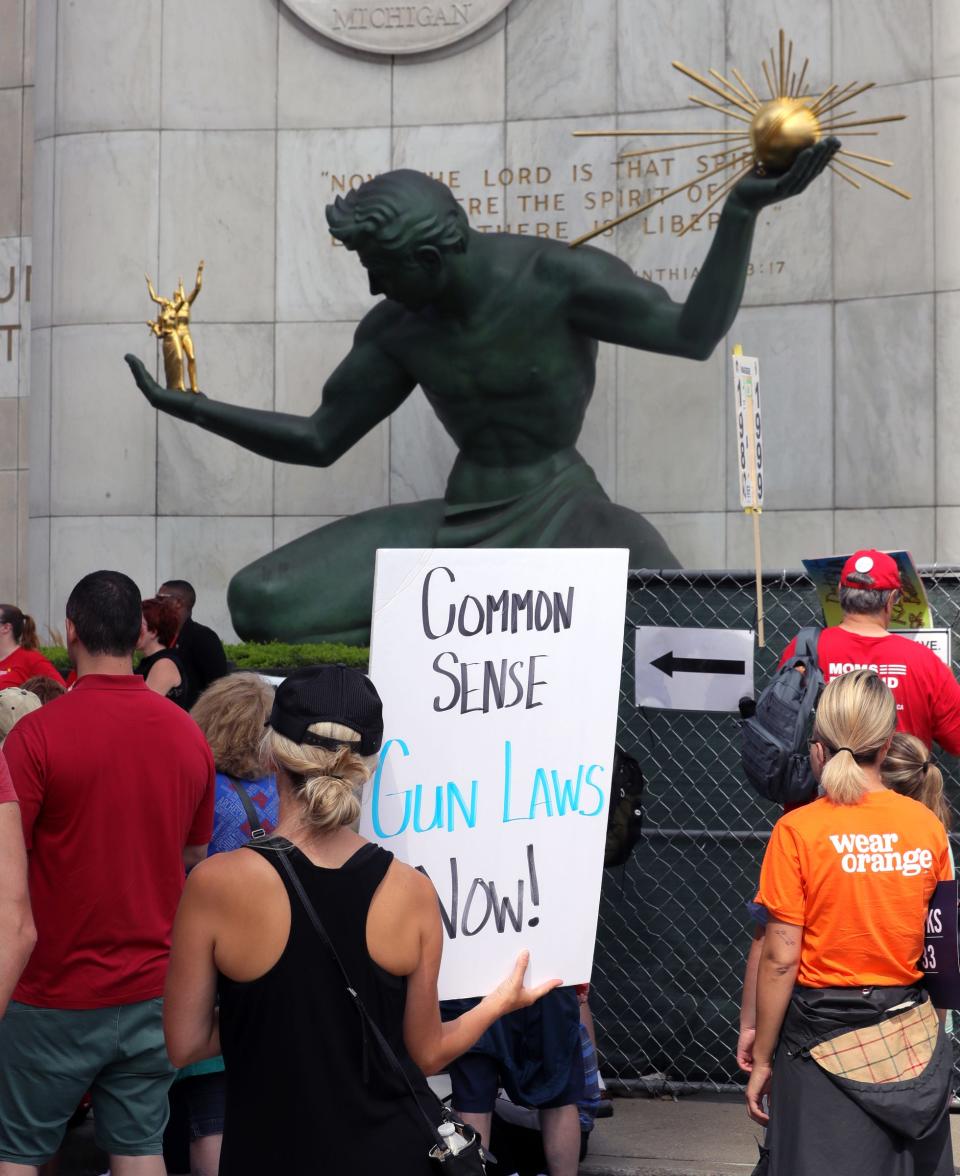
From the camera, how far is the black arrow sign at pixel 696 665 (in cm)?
538

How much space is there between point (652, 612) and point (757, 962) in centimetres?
183

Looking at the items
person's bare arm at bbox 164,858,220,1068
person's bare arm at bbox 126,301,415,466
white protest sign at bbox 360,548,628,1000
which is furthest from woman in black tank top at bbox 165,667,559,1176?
person's bare arm at bbox 126,301,415,466

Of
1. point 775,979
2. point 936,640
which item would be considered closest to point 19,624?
point 936,640

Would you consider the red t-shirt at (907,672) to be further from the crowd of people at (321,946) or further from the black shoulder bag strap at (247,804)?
the black shoulder bag strap at (247,804)

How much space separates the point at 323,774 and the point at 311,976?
31 centimetres

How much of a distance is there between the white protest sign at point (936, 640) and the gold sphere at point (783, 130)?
6.62 ft

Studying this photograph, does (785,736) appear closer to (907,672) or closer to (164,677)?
(907,672)

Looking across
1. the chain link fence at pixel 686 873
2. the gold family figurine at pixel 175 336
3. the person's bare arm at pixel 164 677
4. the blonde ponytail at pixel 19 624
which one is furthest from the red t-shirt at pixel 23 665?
the chain link fence at pixel 686 873

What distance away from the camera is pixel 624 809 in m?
5.12

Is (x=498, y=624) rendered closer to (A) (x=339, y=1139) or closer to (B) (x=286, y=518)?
(A) (x=339, y=1139)

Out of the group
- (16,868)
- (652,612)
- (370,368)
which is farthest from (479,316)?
(16,868)

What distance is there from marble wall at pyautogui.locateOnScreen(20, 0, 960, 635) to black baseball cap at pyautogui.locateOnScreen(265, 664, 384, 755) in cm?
712

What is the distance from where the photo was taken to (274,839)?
8.80ft

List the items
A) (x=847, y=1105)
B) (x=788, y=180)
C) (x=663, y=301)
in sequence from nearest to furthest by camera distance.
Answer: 1. (x=847, y=1105)
2. (x=788, y=180)
3. (x=663, y=301)
